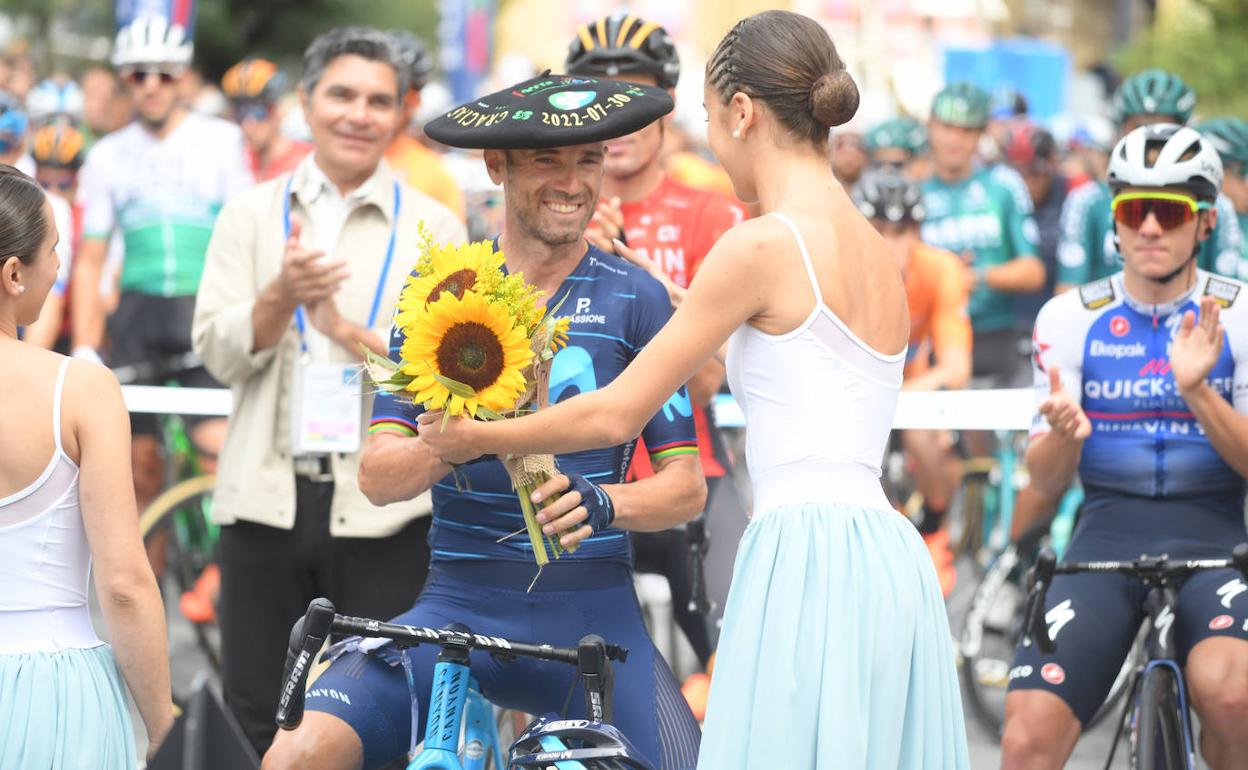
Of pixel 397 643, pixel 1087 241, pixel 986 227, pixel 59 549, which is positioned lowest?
pixel 397 643

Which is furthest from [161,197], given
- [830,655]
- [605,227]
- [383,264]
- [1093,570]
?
[830,655]

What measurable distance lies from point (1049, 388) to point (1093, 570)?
59cm

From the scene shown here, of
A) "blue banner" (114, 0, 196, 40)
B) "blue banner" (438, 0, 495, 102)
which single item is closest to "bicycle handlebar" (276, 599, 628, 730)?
"blue banner" (114, 0, 196, 40)

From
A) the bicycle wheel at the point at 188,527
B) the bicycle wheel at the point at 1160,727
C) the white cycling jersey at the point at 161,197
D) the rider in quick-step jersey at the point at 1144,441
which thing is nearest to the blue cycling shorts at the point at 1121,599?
the rider in quick-step jersey at the point at 1144,441

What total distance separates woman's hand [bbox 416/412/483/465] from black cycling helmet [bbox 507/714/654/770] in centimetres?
58

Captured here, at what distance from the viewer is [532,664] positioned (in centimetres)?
426

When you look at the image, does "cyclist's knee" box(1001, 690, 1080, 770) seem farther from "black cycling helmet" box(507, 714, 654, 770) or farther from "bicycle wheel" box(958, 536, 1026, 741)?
"bicycle wheel" box(958, 536, 1026, 741)

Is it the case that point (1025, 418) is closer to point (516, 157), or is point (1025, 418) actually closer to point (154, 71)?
point (516, 157)

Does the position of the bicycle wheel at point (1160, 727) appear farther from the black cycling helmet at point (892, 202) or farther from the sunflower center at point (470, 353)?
the black cycling helmet at point (892, 202)

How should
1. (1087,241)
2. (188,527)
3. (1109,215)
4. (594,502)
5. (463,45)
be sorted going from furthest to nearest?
(463,45), (1087,241), (188,527), (1109,215), (594,502)

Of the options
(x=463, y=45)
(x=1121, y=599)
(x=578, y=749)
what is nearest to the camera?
(x=578, y=749)

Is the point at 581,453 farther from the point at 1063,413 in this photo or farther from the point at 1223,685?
the point at 1223,685

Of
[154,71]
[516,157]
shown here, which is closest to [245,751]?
[516,157]

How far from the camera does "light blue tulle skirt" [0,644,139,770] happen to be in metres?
3.87
